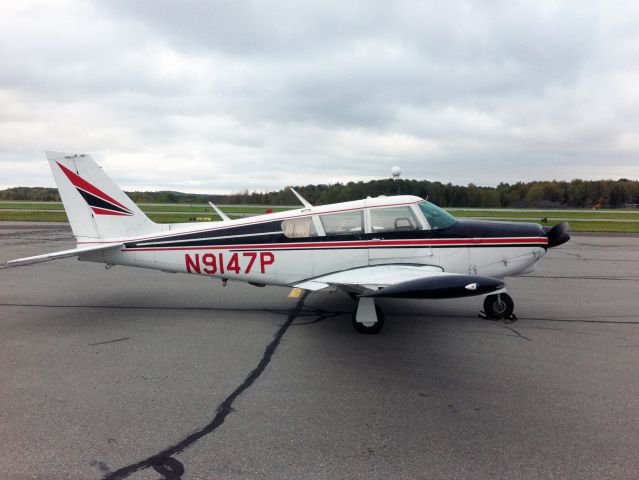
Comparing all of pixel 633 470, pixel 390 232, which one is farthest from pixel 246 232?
pixel 633 470

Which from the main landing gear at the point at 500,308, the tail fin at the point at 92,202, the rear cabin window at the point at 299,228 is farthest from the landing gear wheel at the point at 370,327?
the tail fin at the point at 92,202

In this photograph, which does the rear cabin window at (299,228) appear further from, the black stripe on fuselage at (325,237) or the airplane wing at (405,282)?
the airplane wing at (405,282)

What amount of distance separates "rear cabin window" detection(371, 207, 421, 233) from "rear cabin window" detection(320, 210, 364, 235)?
0.23 m

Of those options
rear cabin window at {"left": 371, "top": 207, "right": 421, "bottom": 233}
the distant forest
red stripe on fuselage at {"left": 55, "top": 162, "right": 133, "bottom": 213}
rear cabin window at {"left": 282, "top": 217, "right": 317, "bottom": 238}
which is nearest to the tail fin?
red stripe on fuselage at {"left": 55, "top": 162, "right": 133, "bottom": 213}

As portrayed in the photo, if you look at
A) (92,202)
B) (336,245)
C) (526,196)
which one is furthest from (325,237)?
(526,196)

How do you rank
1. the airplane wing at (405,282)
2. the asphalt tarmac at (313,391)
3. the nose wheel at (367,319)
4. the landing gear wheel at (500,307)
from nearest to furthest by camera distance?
the asphalt tarmac at (313,391) < the airplane wing at (405,282) < the nose wheel at (367,319) < the landing gear wheel at (500,307)

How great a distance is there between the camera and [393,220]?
268 inches

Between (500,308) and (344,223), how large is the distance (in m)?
3.05

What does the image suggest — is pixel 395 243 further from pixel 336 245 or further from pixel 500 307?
pixel 500 307

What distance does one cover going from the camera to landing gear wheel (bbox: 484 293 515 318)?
22.7ft

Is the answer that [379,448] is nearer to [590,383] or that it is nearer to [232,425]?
[232,425]

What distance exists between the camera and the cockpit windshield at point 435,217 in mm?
6871

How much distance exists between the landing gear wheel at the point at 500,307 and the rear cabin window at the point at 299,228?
328 cm

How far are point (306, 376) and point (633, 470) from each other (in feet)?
9.73
